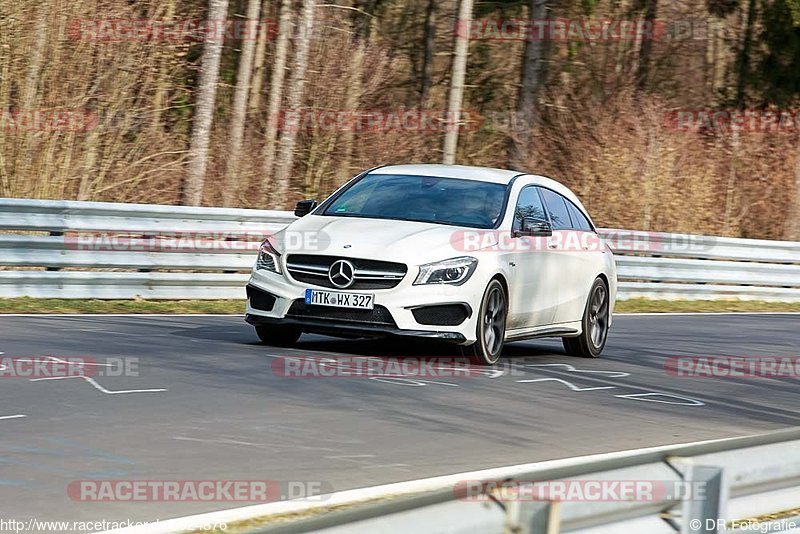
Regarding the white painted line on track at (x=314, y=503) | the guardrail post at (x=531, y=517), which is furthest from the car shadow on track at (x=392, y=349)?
the guardrail post at (x=531, y=517)

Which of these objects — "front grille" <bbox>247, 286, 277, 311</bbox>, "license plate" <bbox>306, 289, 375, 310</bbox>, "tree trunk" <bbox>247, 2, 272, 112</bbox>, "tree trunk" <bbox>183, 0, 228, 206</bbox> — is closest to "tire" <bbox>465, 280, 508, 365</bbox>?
"license plate" <bbox>306, 289, 375, 310</bbox>

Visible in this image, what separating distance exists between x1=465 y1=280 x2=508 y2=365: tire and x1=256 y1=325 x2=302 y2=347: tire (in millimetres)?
1525

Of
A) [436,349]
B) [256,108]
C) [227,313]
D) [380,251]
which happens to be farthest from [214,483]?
[256,108]

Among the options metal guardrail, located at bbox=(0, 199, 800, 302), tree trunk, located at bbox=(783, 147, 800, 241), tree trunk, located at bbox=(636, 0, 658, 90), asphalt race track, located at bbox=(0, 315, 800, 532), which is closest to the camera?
asphalt race track, located at bbox=(0, 315, 800, 532)

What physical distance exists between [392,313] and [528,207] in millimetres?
2289

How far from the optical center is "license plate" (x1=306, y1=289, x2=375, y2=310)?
11.2 m

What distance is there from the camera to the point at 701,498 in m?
4.57

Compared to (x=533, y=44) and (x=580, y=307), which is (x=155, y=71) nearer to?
(x=533, y=44)

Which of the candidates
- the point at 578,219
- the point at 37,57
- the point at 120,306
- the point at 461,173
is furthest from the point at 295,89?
the point at 461,173

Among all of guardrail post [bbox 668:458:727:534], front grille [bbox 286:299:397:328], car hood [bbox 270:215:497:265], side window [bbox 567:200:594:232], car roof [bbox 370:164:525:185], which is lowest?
front grille [bbox 286:299:397:328]

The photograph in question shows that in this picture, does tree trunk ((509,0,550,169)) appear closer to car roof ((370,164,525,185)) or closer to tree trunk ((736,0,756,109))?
tree trunk ((736,0,756,109))

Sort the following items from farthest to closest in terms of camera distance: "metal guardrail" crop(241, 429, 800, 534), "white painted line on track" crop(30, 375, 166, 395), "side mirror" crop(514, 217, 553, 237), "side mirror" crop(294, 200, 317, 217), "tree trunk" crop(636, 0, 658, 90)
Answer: "tree trunk" crop(636, 0, 658, 90), "side mirror" crop(294, 200, 317, 217), "side mirror" crop(514, 217, 553, 237), "white painted line on track" crop(30, 375, 166, 395), "metal guardrail" crop(241, 429, 800, 534)

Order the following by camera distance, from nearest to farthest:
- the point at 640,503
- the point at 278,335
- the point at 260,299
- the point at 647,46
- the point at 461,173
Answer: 1. the point at 640,503
2. the point at 260,299
3. the point at 278,335
4. the point at 461,173
5. the point at 647,46

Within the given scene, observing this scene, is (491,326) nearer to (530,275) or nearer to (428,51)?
(530,275)
